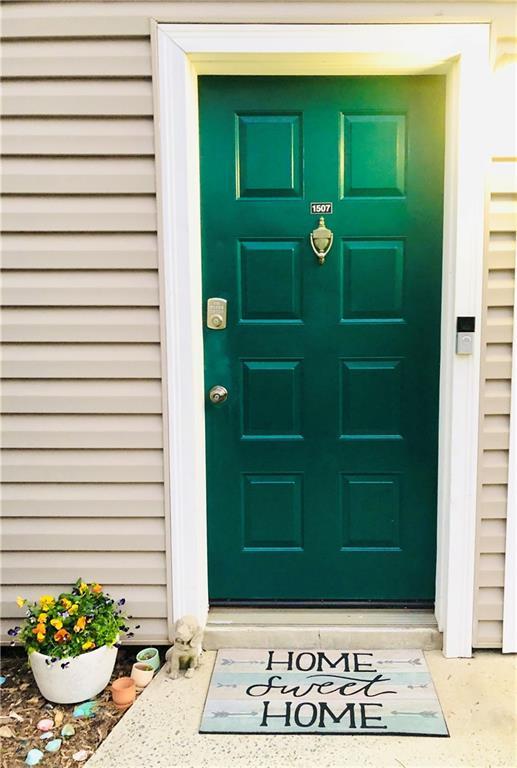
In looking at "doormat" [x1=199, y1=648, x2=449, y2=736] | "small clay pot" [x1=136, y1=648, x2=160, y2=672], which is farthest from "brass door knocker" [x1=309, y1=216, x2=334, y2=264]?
"small clay pot" [x1=136, y1=648, x2=160, y2=672]

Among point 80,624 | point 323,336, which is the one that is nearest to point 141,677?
point 80,624

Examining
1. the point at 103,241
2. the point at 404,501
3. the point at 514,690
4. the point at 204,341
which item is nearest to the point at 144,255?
the point at 103,241

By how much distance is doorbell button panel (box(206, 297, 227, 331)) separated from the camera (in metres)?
2.46

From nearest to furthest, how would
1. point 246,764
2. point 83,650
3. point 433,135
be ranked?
point 246,764 → point 83,650 → point 433,135

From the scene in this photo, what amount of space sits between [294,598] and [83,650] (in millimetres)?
900

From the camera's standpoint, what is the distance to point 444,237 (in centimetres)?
241

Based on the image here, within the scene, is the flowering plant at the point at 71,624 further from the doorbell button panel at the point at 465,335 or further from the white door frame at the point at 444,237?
the doorbell button panel at the point at 465,335

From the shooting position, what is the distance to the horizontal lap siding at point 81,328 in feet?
7.45

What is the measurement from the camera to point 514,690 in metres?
2.25

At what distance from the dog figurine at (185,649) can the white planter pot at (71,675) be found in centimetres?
26

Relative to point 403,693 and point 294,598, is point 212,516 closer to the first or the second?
point 294,598

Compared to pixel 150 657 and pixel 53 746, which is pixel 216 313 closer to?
pixel 150 657

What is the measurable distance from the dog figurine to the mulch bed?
0.74 ft

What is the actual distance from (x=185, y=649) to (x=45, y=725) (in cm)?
54
